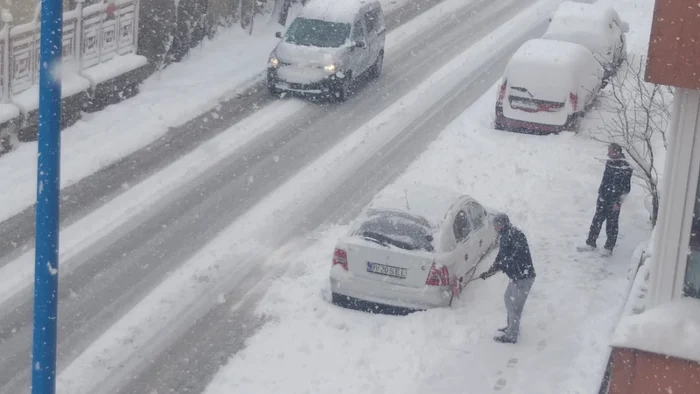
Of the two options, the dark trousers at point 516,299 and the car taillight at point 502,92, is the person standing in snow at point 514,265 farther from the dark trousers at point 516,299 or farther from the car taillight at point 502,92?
the car taillight at point 502,92

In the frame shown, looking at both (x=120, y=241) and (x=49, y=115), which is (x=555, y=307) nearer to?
(x=120, y=241)

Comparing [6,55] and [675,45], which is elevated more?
[675,45]

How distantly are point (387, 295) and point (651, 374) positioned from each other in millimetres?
6075

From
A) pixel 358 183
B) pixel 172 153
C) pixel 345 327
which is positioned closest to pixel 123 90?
pixel 172 153

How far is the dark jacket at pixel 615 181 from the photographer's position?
14164 mm

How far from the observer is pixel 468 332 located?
12031 mm

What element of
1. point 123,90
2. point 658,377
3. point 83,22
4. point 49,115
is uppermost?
point 49,115

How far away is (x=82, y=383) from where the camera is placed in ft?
36.0

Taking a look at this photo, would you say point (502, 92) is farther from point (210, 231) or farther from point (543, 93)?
point (210, 231)

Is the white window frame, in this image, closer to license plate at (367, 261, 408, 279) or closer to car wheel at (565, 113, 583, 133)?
license plate at (367, 261, 408, 279)

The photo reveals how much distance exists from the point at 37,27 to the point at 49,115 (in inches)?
489

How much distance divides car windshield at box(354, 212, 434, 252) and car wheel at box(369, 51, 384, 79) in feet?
38.4

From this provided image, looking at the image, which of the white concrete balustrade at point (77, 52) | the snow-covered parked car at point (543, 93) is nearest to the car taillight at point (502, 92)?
the snow-covered parked car at point (543, 93)

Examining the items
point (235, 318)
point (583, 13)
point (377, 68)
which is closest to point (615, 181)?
point (235, 318)
